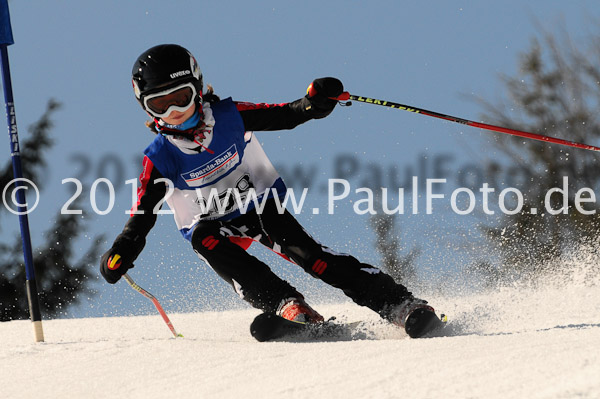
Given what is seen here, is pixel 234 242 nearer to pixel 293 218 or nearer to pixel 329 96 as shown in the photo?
pixel 293 218

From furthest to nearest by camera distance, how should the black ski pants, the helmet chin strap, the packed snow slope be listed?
the helmet chin strap, the black ski pants, the packed snow slope

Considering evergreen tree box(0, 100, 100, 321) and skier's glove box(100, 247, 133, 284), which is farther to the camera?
evergreen tree box(0, 100, 100, 321)

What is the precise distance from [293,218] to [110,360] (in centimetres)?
133

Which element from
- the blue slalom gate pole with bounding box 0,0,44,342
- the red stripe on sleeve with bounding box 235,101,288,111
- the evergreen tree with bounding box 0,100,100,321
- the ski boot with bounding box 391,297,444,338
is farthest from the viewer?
the evergreen tree with bounding box 0,100,100,321

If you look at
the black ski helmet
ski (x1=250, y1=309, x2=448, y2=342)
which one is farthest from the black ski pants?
the black ski helmet

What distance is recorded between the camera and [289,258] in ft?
14.0

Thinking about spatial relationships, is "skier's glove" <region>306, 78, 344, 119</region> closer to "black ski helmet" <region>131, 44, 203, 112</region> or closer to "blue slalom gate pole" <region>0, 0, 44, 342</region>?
"black ski helmet" <region>131, 44, 203, 112</region>

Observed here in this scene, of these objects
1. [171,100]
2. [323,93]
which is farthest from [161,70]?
[323,93]

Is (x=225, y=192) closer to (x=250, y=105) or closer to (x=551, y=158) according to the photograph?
(x=250, y=105)

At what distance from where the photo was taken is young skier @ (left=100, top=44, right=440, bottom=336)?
158 inches

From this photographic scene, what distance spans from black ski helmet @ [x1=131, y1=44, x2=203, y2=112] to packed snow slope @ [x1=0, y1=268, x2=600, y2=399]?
55.2 inches

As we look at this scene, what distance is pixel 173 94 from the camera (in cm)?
406

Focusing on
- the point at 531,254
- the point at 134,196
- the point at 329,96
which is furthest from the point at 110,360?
the point at 531,254

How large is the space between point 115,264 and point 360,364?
1717 millimetres
